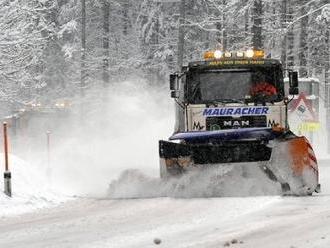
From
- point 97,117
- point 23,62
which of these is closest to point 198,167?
point 23,62

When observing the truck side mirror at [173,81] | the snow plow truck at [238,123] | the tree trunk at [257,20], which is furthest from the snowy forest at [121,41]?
the truck side mirror at [173,81]

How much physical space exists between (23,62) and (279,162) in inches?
367

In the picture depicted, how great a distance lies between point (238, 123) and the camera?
1077 centimetres

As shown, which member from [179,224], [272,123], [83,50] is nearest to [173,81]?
[272,123]

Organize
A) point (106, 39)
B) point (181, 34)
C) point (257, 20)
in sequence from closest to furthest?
1. point (257, 20)
2. point (181, 34)
3. point (106, 39)

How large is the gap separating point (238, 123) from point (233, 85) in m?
0.70

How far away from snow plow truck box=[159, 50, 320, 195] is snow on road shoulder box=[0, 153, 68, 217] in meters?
1.78

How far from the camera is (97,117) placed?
3250 cm

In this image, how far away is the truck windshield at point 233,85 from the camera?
11.0m

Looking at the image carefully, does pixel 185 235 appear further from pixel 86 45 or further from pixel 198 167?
pixel 86 45

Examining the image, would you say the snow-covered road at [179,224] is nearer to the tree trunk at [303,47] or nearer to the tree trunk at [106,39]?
the tree trunk at [303,47]

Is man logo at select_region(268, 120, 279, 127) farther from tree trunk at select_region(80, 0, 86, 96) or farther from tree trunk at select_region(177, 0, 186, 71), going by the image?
tree trunk at select_region(80, 0, 86, 96)

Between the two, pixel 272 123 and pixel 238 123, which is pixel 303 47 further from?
pixel 238 123

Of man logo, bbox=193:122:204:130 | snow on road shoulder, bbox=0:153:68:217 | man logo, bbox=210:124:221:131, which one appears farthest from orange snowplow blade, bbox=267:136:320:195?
snow on road shoulder, bbox=0:153:68:217
